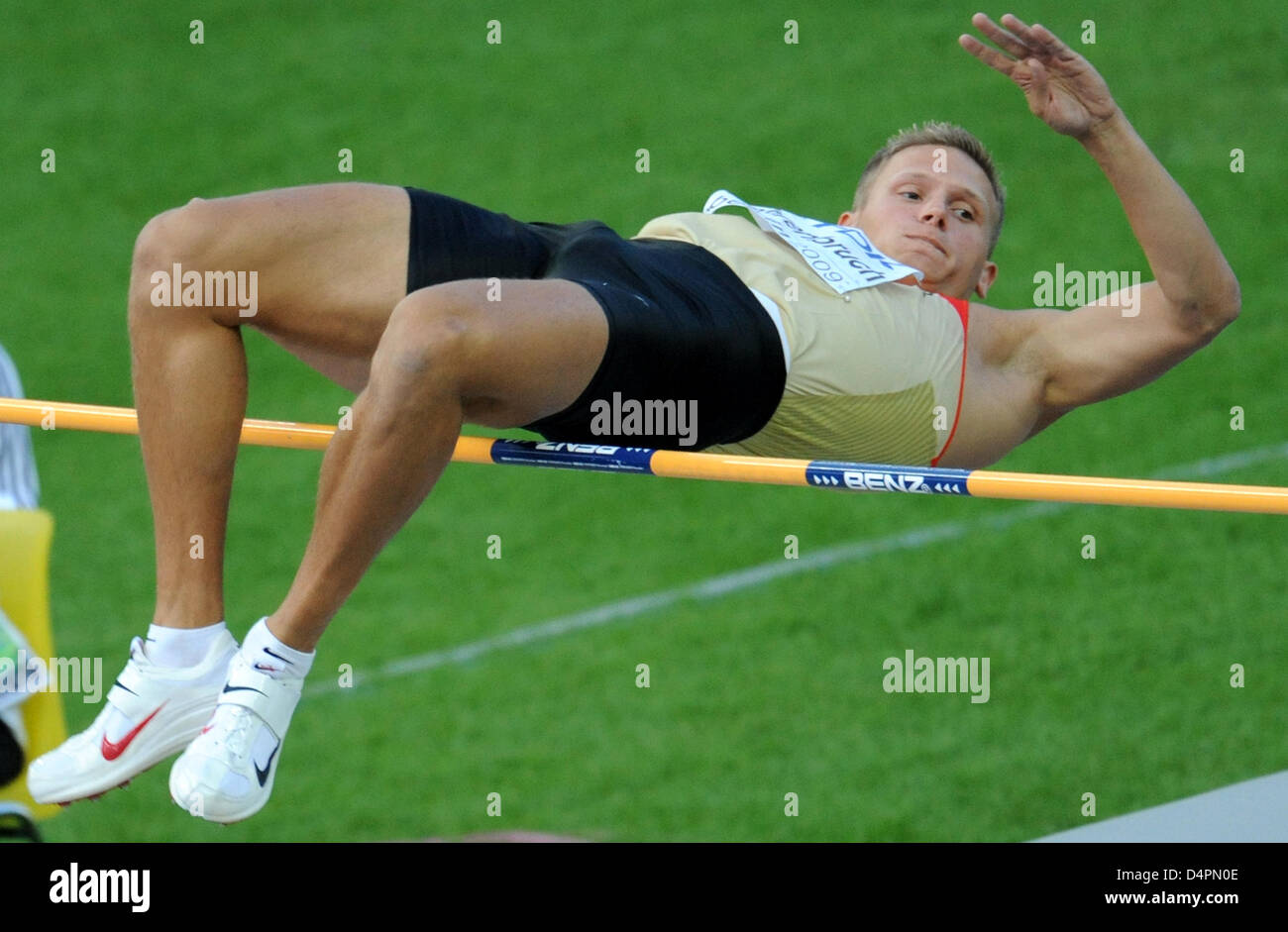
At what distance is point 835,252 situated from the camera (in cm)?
324

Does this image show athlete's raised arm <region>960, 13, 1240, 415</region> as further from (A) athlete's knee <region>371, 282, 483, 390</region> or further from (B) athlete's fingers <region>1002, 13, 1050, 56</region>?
(A) athlete's knee <region>371, 282, 483, 390</region>

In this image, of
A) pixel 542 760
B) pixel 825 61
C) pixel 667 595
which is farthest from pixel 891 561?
pixel 825 61

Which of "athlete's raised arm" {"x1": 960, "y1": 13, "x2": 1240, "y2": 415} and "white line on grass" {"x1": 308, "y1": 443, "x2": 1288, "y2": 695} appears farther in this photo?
"white line on grass" {"x1": 308, "y1": 443, "x2": 1288, "y2": 695}

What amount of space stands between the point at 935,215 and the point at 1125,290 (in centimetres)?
42

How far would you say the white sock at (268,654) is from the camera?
8.91 feet

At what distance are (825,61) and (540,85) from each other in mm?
1478

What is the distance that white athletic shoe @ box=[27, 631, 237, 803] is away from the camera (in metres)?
2.86

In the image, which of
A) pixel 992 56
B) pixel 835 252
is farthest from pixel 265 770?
pixel 992 56

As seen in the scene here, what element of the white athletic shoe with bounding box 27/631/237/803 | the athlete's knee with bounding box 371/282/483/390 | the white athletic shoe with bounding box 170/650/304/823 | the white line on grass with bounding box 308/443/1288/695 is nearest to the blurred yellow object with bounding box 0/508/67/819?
the white athletic shoe with bounding box 27/631/237/803

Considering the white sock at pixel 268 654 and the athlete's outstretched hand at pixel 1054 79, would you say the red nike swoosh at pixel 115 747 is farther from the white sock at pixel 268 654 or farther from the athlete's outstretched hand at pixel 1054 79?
the athlete's outstretched hand at pixel 1054 79

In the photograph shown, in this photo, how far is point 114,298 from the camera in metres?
9.25

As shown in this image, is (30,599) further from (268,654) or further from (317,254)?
(317,254)

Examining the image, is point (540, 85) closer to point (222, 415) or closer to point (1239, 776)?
point (1239, 776)
